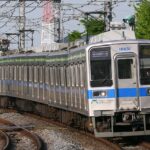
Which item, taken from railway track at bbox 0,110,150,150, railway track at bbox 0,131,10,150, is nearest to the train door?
railway track at bbox 0,110,150,150

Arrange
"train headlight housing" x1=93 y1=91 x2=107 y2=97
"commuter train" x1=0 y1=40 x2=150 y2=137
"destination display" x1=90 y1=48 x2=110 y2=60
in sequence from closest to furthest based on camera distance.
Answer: "commuter train" x1=0 y1=40 x2=150 y2=137, "train headlight housing" x1=93 y1=91 x2=107 y2=97, "destination display" x1=90 y1=48 x2=110 y2=60

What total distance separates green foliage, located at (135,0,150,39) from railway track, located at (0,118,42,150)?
14.9 meters

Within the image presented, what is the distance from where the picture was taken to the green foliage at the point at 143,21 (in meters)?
36.2

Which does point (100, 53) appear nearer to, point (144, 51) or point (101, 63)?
point (101, 63)

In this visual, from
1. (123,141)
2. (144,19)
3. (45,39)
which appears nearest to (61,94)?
(123,141)

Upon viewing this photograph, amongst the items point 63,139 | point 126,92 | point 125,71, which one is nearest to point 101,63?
point 125,71

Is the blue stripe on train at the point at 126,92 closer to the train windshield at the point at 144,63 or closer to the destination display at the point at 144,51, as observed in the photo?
the train windshield at the point at 144,63

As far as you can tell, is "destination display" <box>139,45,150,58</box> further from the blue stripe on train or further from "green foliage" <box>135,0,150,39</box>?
"green foliage" <box>135,0,150,39</box>

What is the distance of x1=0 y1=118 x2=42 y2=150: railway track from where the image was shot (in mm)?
16156

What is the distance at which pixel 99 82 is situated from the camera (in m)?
15.4

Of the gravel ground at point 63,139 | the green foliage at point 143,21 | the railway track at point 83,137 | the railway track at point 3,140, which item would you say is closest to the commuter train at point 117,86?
the railway track at point 83,137

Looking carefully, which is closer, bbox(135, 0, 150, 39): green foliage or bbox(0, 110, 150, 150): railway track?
bbox(0, 110, 150, 150): railway track

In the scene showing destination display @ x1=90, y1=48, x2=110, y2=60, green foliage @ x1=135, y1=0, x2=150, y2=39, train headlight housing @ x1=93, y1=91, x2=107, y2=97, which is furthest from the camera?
green foliage @ x1=135, y1=0, x2=150, y2=39

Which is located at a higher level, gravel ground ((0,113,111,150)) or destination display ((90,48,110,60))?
destination display ((90,48,110,60))
